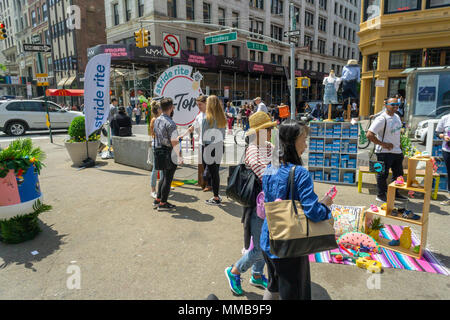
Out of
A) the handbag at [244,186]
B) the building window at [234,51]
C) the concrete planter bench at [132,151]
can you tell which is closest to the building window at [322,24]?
the building window at [234,51]

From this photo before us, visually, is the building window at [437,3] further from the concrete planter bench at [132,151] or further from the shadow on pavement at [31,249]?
the shadow on pavement at [31,249]

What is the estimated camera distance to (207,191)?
21.6ft

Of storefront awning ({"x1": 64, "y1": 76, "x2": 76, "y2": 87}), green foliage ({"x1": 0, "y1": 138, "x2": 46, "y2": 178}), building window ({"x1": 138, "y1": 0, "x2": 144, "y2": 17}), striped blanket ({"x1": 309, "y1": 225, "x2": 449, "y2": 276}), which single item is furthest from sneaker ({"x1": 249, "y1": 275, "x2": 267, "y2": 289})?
storefront awning ({"x1": 64, "y1": 76, "x2": 76, "y2": 87})

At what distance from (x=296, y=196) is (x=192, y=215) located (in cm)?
333

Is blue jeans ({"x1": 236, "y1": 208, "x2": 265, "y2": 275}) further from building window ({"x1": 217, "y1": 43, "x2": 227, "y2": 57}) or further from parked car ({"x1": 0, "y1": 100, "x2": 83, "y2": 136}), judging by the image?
building window ({"x1": 217, "y1": 43, "x2": 227, "y2": 57})

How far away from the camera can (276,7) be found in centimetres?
4144

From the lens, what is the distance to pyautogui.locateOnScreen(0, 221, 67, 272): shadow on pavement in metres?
3.72

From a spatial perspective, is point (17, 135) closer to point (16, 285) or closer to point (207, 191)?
point (207, 191)

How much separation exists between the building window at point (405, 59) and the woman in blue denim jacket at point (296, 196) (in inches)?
983

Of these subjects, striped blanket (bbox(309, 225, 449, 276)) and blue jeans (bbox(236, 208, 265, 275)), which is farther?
striped blanket (bbox(309, 225, 449, 276))

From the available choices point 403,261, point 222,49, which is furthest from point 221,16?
point 403,261

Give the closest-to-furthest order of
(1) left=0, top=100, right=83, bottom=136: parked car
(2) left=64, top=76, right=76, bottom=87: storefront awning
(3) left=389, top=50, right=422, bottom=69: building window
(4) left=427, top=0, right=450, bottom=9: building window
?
(1) left=0, top=100, right=83, bottom=136: parked car < (4) left=427, top=0, right=450, bottom=9: building window < (3) left=389, top=50, right=422, bottom=69: building window < (2) left=64, top=76, right=76, bottom=87: storefront awning

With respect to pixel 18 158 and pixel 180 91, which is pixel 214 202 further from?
pixel 18 158
